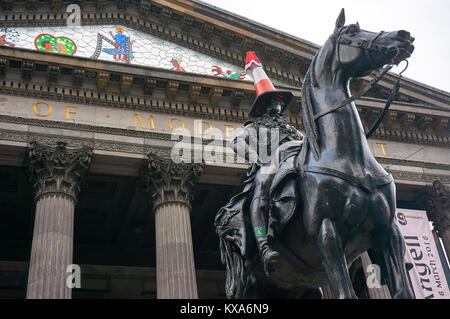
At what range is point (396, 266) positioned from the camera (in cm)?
423

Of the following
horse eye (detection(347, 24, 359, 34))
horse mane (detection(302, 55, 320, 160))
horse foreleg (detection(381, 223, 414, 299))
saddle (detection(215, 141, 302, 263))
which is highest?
horse eye (detection(347, 24, 359, 34))

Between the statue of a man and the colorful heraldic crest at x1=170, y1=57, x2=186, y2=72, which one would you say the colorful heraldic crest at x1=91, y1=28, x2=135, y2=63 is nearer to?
the colorful heraldic crest at x1=170, y1=57, x2=186, y2=72

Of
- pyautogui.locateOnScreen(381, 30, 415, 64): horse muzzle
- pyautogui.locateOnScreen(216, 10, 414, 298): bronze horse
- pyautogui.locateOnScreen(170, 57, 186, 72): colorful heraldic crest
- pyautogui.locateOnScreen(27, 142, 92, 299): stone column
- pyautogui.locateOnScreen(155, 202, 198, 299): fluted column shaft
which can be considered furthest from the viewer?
pyautogui.locateOnScreen(170, 57, 186, 72): colorful heraldic crest

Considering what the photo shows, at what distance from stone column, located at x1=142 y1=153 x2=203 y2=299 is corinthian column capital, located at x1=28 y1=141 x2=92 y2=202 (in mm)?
1875

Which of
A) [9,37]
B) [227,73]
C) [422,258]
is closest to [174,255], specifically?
[422,258]

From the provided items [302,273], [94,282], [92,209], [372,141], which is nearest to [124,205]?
[92,209]

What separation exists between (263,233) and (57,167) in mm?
9997

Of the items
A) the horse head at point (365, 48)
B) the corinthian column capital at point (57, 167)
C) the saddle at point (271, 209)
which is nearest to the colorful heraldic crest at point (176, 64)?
the corinthian column capital at point (57, 167)

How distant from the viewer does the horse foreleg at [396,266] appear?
414cm

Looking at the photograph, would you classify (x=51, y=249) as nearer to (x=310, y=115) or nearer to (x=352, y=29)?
(x=310, y=115)

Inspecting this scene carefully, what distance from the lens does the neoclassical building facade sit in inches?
542

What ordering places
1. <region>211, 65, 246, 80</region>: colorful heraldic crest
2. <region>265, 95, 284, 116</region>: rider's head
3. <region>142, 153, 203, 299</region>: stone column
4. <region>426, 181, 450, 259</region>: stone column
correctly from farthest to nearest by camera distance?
<region>211, 65, 246, 80</region>: colorful heraldic crest
<region>426, 181, 450, 259</region>: stone column
<region>142, 153, 203, 299</region>: stone column
<region>265, 95, 284, 116</region>: rider's head

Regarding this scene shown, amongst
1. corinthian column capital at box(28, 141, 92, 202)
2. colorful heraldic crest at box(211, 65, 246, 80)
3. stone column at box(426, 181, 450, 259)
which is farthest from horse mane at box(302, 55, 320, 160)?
stone column at box(426, 181, 450, 259)

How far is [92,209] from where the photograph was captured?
1852cm
